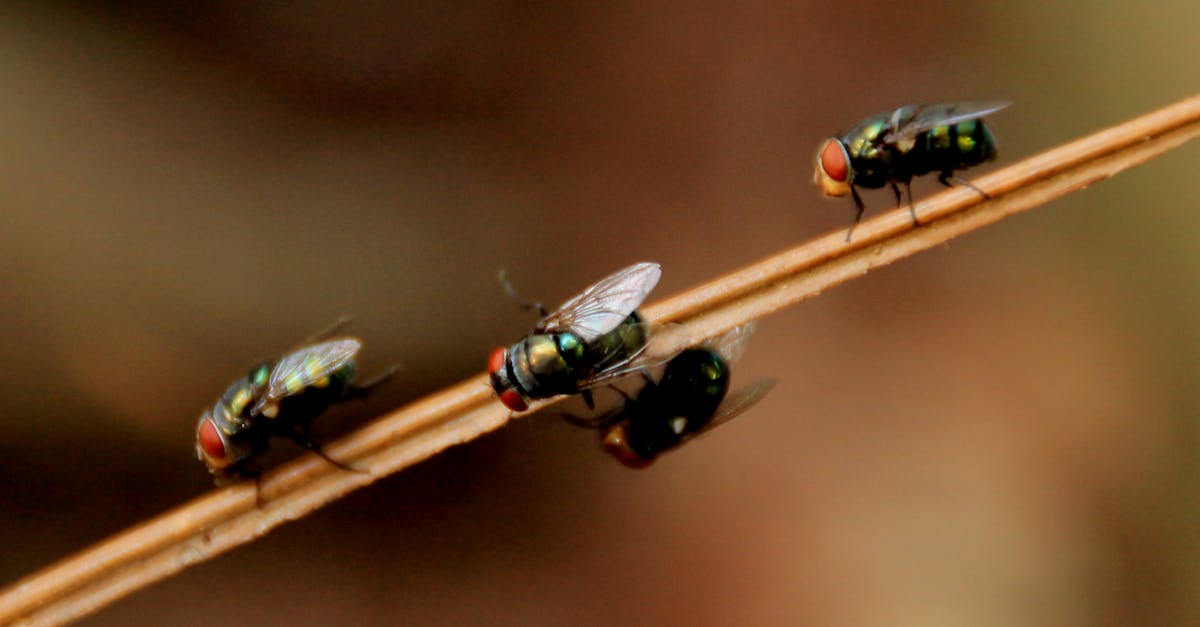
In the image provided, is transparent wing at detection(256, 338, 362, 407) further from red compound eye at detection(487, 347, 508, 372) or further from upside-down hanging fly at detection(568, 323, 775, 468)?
upside-down hanging fly at detection(568, 323, 775, 468)

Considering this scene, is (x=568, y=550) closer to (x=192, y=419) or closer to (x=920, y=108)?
(x=192, y=419)

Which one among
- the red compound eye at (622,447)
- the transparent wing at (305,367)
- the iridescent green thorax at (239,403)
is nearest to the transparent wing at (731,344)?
the red compound eye at (622,447)

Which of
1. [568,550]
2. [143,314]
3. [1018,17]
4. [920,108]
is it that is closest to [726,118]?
[1018,17]

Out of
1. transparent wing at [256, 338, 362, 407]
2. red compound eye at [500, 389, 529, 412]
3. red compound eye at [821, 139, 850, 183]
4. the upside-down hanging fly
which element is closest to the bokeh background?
transparent wing at [256, 338, 362, 407]

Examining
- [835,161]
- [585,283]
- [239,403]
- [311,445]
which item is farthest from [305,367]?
[585,283]

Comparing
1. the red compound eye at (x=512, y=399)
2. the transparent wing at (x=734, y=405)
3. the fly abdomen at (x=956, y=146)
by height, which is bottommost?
the transparent wing at (x=734, y=405)

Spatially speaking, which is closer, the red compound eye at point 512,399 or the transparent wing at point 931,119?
the red compound eye at point 512,399

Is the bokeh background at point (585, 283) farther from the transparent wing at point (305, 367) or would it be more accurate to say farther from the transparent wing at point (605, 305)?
the transparent wing at point (605, 305)
